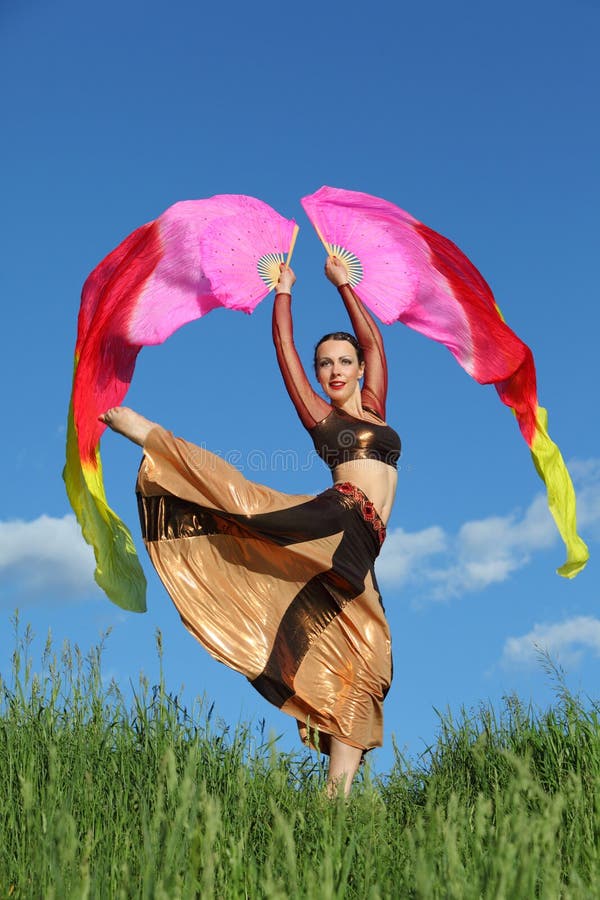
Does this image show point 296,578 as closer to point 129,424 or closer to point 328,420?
point 328,420

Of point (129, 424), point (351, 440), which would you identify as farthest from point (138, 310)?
point (351, 440)

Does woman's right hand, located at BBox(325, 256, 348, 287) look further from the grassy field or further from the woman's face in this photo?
the grassy field

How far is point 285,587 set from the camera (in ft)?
15.5

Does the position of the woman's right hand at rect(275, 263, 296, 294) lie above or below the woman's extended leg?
above

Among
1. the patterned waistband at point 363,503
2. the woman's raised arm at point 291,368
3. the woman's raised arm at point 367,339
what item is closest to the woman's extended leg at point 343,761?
the patterned waistband at point 363,503

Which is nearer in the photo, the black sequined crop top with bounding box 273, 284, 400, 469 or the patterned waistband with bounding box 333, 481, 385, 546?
the patterned waistband with bounding box 333, 481, 385, 546

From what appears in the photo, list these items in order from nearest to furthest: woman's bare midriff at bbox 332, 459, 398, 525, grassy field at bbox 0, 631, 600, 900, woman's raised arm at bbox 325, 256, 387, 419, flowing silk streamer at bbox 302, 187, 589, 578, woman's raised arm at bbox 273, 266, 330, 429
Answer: grassy field at bbox 0, 631, 600, 900, woman's bare midriff at bbox 332, 459, 398, 525, woman's raised arm at bbox 273, 266, 330, 429, woman's raised arm at bbox 325, 256, 387, 419, flowing silk streamer at bbox 302, 187, 589, 578

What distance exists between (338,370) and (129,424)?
3.85ft

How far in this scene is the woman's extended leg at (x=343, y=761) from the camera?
4539 mm

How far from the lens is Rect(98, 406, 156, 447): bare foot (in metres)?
4.36

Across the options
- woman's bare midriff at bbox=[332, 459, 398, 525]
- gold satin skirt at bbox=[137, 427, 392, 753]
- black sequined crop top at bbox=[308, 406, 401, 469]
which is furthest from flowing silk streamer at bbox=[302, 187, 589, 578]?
gold satin skirt at bbox=[137, 427, 392, 753]

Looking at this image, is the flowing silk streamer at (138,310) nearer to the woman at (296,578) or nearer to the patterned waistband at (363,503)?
the woman at (296,578)

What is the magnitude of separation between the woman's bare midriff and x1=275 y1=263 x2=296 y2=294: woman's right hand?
37.1 inches

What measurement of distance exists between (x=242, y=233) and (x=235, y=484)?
1422 mm
